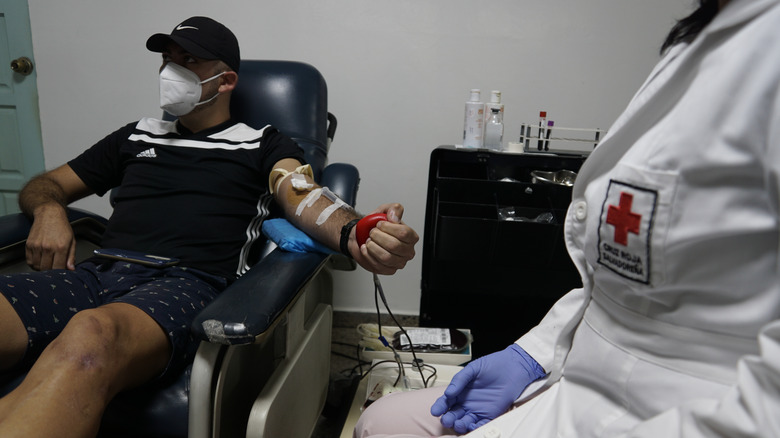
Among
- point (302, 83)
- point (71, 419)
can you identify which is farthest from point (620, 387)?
point (302, 83)

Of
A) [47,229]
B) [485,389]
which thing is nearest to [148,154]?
[47,229]

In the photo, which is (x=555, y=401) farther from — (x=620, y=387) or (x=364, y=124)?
(x=364, y=124)

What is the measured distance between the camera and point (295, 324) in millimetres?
1265

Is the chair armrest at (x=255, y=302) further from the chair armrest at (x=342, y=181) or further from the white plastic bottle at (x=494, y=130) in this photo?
the white plastic bottle at (x=494, y=130)

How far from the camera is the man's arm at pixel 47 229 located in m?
1.38

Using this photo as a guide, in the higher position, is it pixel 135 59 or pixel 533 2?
pixel 533 2

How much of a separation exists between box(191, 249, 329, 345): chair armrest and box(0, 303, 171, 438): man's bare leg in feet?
0.66

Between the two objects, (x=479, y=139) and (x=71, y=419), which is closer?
(x=71, y=419)

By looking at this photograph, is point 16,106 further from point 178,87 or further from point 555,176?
point 555,176

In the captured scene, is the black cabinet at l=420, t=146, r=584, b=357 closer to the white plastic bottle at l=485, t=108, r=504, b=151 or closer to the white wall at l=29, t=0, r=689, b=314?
the white plastic bottle at l=485, t=108, r=504, b=151

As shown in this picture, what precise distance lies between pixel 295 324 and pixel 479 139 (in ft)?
3.07

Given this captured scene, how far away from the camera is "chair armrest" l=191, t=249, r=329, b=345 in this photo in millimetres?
891

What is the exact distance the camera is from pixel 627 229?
60cm

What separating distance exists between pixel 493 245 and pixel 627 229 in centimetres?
89
